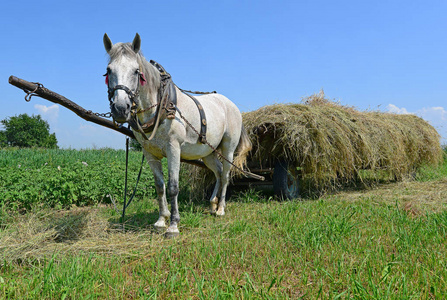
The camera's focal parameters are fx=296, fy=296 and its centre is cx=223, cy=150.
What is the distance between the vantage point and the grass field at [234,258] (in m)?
2.10

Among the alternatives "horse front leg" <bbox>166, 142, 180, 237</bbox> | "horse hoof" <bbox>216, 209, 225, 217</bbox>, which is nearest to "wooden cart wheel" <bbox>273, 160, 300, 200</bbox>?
"horse hoof" <bbox>216, 209, 225, 217</bbox>

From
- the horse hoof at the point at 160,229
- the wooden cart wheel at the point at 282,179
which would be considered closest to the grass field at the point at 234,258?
the horse hoof at the point at 160,229

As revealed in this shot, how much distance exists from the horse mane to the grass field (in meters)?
1.67

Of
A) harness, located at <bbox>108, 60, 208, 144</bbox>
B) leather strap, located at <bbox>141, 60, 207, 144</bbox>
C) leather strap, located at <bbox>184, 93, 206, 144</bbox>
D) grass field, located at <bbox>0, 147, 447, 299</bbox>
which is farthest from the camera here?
leather strap, located at <bbox>184, 93, 206, 144</bbox>

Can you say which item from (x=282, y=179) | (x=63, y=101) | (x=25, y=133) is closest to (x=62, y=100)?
(x=63, y=101)

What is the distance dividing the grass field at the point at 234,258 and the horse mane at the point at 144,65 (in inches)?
65.9

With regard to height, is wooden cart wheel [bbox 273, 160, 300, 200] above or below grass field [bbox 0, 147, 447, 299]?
above

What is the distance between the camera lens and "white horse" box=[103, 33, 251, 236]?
286 cm

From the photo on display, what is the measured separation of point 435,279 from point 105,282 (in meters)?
2.48

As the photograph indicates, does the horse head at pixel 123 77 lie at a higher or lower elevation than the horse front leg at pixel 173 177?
higher

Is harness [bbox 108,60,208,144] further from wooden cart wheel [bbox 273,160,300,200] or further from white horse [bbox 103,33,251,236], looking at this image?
wooden cart wheel [bbox 273,160,300,200]

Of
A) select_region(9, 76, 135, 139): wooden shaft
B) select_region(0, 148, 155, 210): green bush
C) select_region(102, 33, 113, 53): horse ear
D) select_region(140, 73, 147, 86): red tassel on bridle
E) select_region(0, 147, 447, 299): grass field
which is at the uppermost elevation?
select_region(102, 33, 113, 53): horse ear

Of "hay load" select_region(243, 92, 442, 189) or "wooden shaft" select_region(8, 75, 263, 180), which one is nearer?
"wooden shaft" select_region(8, 75, 263, 180)

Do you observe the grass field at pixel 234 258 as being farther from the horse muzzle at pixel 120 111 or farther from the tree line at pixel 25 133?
the tree line at pixel 25 133
